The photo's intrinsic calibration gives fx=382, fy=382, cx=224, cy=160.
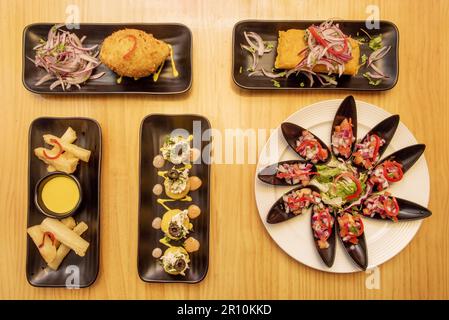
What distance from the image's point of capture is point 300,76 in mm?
2430

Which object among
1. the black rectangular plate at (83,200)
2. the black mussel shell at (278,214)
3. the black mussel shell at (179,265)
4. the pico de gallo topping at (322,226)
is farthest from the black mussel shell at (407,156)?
the black rectangular plate at (83,200)

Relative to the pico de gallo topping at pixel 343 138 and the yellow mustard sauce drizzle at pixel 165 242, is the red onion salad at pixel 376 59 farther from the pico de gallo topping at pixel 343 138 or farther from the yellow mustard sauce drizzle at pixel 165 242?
the yellow mustard sauce drizzle at pixel 165 242

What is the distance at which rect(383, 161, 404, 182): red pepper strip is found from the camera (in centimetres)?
235

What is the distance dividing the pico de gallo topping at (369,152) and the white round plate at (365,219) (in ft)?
0.29

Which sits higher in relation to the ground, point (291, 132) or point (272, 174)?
point (291, 132)

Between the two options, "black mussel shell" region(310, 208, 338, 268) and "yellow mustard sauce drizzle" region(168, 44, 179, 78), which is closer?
"black mussel shell" region(310, 208, 338, 268)

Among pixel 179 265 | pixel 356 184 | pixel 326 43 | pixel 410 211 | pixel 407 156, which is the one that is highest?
pixel 326 43

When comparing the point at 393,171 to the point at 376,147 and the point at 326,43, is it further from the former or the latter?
the point at 326,43

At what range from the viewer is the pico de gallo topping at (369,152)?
7.73ft

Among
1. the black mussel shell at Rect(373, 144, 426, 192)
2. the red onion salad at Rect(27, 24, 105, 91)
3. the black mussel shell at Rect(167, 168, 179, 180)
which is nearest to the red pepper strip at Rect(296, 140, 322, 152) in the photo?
the black mussel shell at Rect(373, 144, 426, 192)

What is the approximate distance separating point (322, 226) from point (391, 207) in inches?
17.5

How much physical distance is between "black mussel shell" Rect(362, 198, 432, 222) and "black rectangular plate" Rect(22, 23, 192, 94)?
1.52 meters

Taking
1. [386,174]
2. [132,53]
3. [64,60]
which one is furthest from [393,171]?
[64,60]

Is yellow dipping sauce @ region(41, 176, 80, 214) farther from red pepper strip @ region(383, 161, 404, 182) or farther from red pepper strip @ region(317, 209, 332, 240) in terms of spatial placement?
red pepper strip @ region(383, 161, 404, 182)
